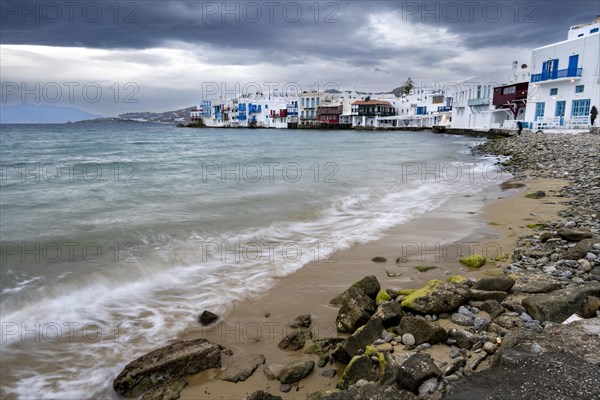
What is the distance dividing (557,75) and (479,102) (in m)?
21.8

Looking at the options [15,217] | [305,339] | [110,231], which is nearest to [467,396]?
[305,339]

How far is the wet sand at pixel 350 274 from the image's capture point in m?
4.50

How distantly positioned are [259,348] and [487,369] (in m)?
2.74

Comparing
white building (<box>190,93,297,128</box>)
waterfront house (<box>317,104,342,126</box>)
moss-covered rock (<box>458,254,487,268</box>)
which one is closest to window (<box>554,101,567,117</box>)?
moss-covered rock (<box>458,254,487,268</box>)

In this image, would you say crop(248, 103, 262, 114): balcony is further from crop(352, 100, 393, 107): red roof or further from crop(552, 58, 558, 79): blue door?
crop(552, 58, 558, 79): blue door

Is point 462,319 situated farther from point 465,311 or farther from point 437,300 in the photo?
point 437,300

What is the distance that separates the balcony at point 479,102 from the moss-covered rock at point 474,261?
55.8 metres

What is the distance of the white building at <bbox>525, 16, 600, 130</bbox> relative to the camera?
34656mm

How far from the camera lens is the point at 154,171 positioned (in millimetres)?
24000

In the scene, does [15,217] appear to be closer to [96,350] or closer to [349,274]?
[96,350]

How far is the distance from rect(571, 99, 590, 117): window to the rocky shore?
118 ft

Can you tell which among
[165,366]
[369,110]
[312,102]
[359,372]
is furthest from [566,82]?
[312,102]

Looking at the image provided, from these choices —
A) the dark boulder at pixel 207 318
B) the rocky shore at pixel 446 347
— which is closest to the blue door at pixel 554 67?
the rocky shore at pixel 446 347

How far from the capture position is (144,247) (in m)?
9.56
